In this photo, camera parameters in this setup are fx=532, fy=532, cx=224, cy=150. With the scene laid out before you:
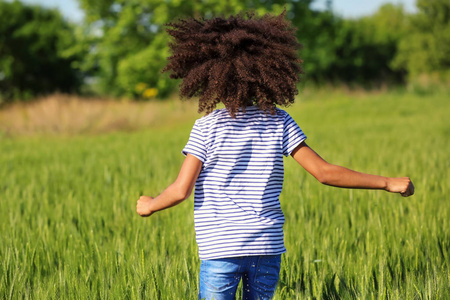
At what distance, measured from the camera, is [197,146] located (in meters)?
1.86

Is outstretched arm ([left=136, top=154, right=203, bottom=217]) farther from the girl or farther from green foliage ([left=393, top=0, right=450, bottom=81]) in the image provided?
green foliage ([left=393, top=0, right=450, bottom=81])

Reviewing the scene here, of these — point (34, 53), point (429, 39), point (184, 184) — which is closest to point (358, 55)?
point (429, 39)

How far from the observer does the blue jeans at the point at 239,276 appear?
1833mm

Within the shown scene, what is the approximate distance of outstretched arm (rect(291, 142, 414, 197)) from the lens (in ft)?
6.29

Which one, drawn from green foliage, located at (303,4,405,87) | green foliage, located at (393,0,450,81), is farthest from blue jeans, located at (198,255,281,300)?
green foliage, located at (303,4,405,87)

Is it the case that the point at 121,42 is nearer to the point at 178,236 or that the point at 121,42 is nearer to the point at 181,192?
the point at 178,236

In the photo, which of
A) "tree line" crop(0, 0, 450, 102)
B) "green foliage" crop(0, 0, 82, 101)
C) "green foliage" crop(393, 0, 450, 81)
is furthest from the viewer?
"green foliage" crop(393, 0, 450, 81)

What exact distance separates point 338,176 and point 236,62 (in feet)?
1.81

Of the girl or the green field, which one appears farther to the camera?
the green field

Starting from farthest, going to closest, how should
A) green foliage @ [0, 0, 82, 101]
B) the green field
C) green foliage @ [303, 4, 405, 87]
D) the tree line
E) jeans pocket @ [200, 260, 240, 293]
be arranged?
1. green foliage @ [303, 4, 405, 87]
2. green foliage @ [0, 0, 82, 101]
3. the tree line
4. the green field
5. jeans pocket @ [200, 260, 240, 293]

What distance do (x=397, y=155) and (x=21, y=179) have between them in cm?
452

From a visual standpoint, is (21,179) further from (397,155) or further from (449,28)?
(449,28)

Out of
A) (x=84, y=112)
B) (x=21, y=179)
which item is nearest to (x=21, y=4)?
(x=84, y=112)

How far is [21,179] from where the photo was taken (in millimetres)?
5680
